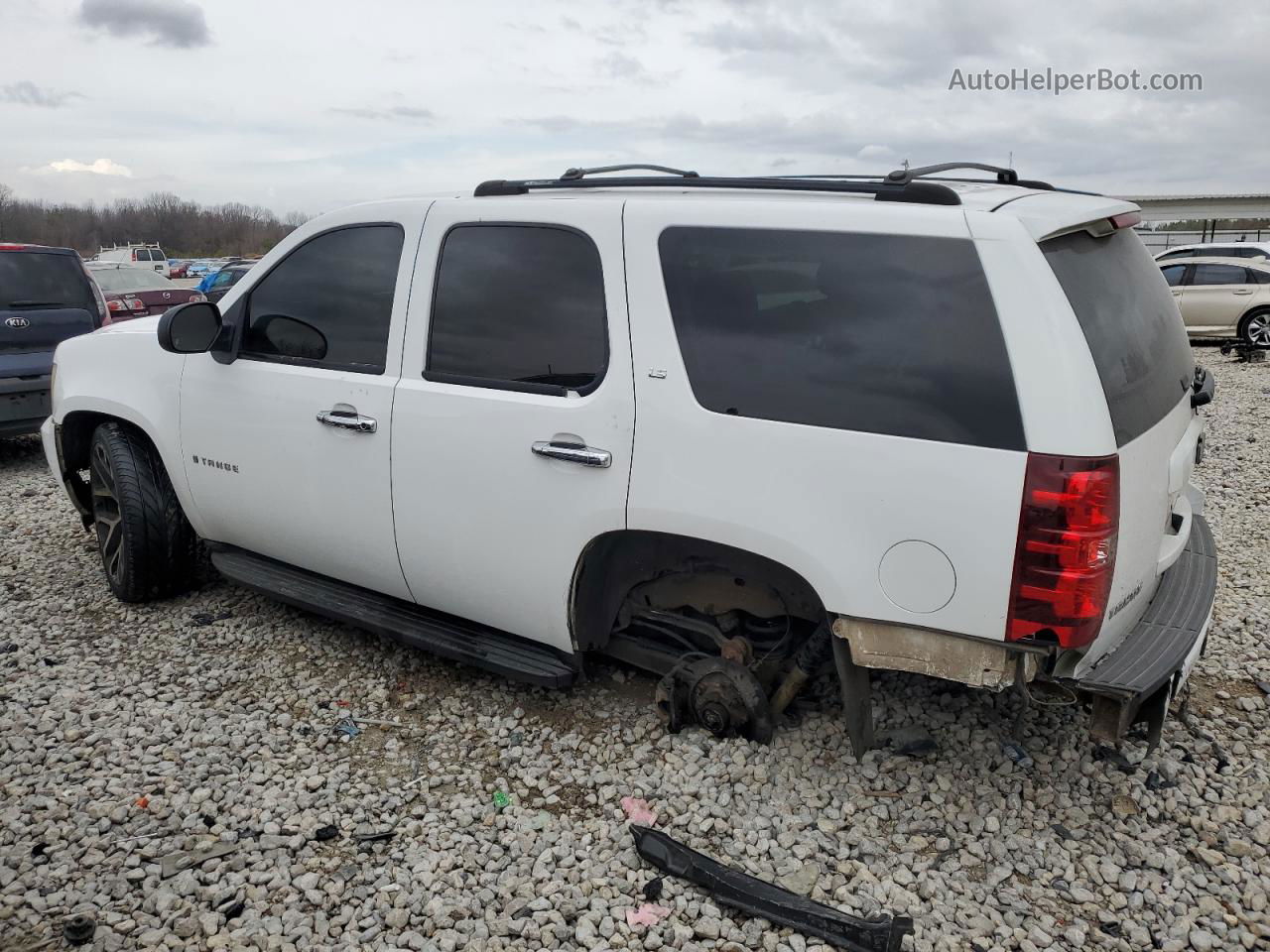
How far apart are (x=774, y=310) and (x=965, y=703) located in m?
1.84

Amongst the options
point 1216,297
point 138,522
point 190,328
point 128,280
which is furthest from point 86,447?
point 1216,297

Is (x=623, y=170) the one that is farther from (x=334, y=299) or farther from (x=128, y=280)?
(x=128, y=280)

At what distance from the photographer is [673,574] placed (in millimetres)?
3365

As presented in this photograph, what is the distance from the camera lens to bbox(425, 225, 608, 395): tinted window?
3.21 m

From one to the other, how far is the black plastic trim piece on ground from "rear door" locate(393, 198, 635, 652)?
2.72ft

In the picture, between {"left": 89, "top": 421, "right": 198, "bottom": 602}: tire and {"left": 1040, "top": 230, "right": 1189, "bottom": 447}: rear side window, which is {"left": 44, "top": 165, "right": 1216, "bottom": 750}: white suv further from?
{"left": 89, "top": 421, "right": 198, "bottom": 602}: tire

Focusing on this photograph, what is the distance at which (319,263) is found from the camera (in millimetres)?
3977

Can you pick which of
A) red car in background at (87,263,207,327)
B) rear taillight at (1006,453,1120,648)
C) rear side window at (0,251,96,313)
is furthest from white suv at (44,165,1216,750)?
red car in background at (87,263,207,327)

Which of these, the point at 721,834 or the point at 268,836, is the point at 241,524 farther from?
the point at 721,834

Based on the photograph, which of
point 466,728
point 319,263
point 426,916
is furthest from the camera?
point 319,263

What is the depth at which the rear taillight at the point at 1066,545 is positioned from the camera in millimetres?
2455

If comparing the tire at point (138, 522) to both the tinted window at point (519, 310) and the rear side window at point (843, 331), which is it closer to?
the tinted window at point (519, 310)

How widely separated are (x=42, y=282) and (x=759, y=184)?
7.56 meters

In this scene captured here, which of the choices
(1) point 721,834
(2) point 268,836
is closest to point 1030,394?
(1) point 721,834
